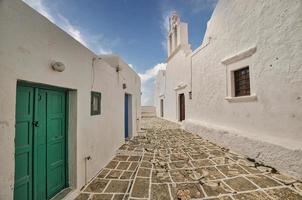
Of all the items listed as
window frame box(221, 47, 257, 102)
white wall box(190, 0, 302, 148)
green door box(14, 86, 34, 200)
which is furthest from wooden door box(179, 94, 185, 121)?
green door box(14, 86, 34, 200)

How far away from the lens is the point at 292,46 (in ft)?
10.4

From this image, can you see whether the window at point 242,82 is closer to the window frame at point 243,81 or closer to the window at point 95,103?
the window frame at point 243,81

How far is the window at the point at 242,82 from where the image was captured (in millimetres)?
4648

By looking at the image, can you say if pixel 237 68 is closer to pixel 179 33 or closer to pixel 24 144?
pixel 24 144

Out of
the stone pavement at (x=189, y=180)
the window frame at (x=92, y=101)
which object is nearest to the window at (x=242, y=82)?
the stone pavement at (x=189, y=180)

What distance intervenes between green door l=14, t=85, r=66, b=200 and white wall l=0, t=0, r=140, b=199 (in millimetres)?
198

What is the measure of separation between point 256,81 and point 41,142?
5136 mm

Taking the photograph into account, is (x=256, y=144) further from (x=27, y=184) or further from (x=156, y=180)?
(x=27, y=184)

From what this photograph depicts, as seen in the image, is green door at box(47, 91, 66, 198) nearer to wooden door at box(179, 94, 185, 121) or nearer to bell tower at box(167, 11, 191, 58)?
bell tower at box(167, 11, 191, 58)

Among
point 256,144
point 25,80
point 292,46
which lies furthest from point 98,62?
point 256,144

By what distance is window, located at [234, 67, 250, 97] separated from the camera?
15.3 ft

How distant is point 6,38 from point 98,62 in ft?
6.77

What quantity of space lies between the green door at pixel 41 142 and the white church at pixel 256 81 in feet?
15.0

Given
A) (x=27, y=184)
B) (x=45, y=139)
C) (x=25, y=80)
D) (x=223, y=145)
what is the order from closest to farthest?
(x=25, y=80) < (x=27, y=184) < (x=45, y=139) < (x=223, y=145)
